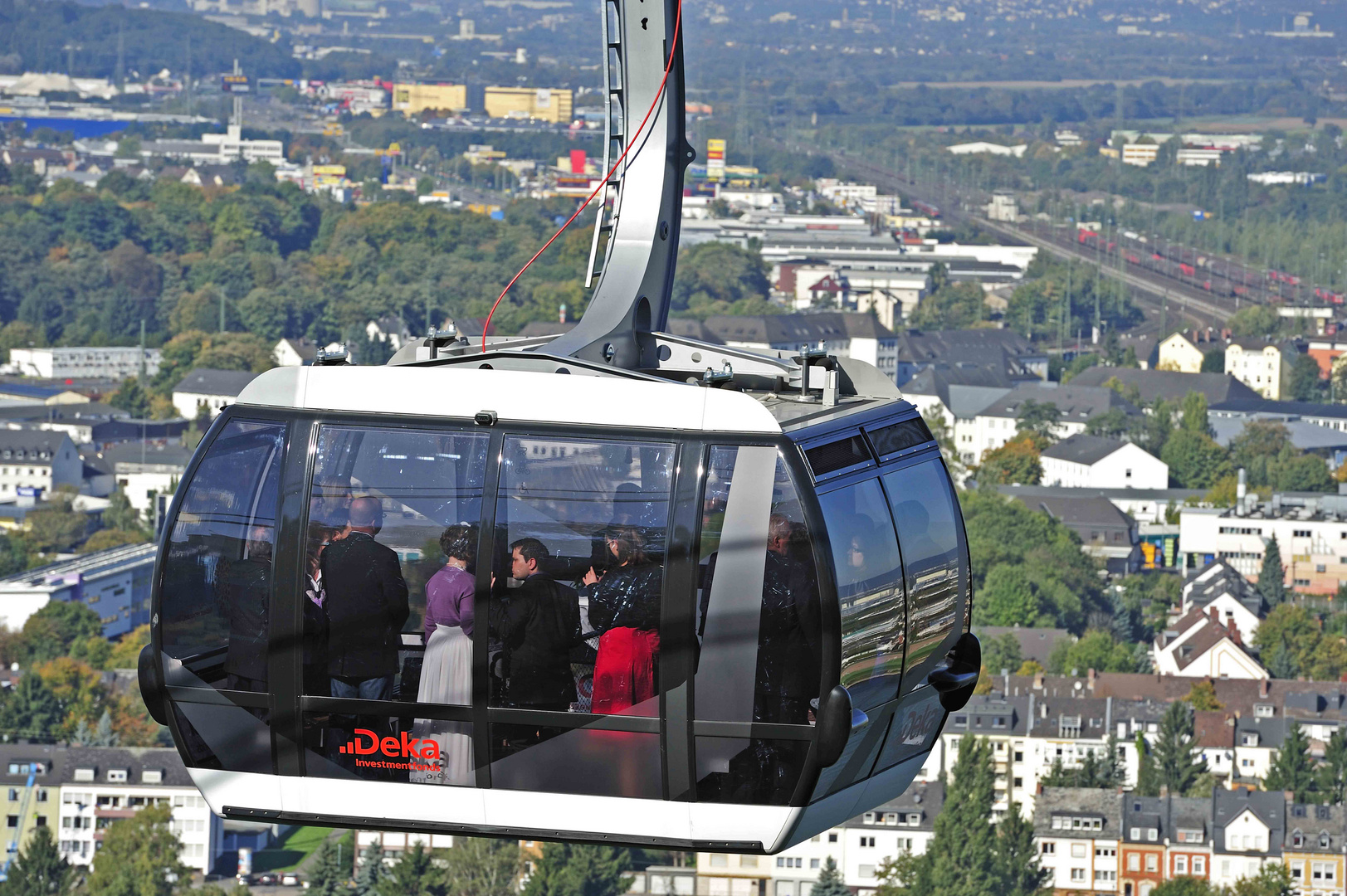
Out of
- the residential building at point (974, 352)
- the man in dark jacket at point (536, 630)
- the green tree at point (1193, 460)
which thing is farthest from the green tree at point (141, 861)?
the residential building at point (974, 352)

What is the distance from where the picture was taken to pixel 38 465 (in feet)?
260

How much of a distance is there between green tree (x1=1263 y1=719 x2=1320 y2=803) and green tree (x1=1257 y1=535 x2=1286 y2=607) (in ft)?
55.5

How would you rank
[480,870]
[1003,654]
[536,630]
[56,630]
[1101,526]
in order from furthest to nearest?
1. [1101,526]
2. [56,630]
3. [1003,654]
4. [480,870]
5. [536,630]

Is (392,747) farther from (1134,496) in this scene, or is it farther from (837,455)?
(1134,496)

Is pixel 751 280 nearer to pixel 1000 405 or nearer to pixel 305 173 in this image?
pixel 1000 405

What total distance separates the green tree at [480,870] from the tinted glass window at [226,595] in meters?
37.6

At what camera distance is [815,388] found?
18.9ft

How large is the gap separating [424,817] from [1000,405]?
87.4 metres

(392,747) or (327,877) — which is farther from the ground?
(392,747)

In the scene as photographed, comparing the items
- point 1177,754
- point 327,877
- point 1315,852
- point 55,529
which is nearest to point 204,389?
point 55,529

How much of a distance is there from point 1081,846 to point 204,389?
52.8 m

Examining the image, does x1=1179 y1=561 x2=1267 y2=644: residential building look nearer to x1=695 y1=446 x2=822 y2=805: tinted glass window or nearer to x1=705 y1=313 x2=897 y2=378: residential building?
x1=705 y1=313 x2=897 y2=378: residential building

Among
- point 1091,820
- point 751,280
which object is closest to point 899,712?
point 1091,820

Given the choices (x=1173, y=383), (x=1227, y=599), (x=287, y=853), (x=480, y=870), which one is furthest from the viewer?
(x=1173, y=383)
